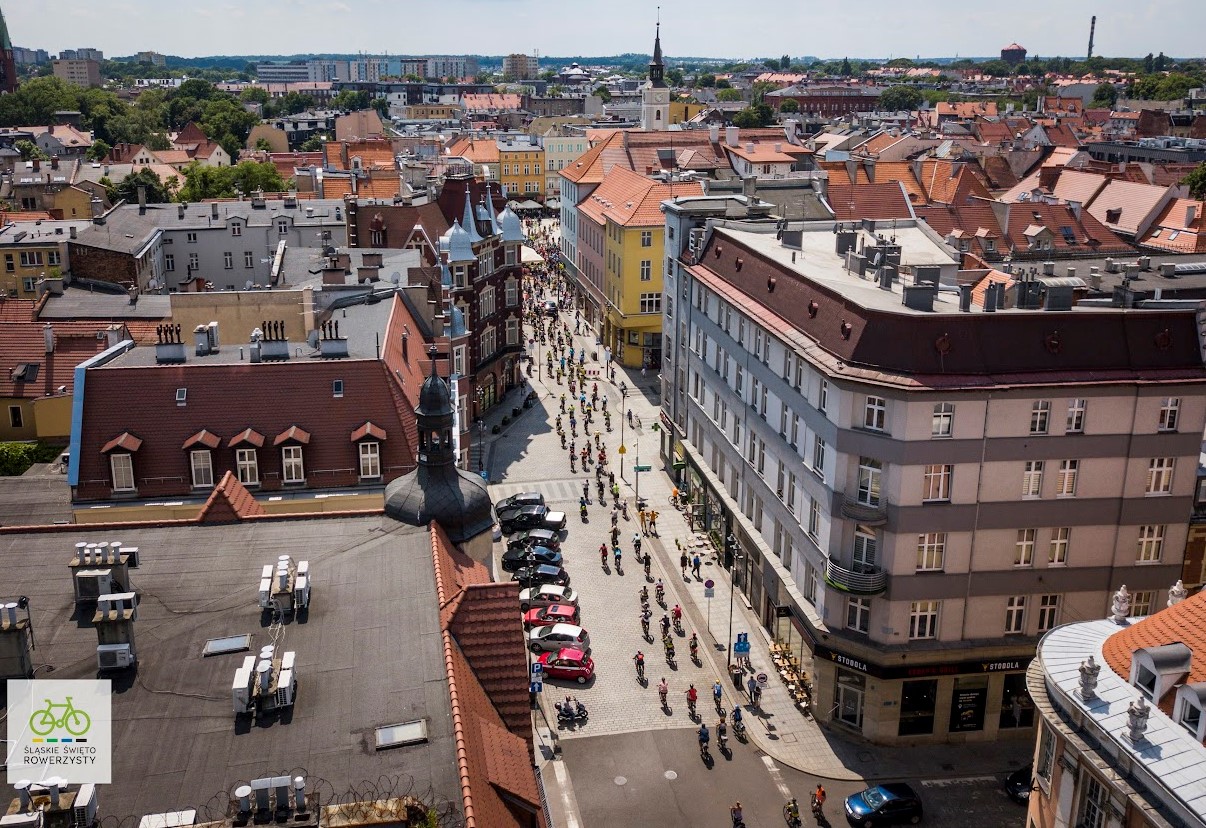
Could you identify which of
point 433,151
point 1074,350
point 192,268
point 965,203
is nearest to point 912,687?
point 1074,350

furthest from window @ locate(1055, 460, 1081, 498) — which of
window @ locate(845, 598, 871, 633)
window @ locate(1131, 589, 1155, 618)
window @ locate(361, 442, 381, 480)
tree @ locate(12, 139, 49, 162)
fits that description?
tree @ locate(12, 139, 49, 162)

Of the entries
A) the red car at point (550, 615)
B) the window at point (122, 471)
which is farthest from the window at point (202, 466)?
the red car at point (550, 615)

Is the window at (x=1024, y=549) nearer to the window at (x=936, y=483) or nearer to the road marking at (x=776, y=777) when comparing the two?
the window at (x=936, y=483)

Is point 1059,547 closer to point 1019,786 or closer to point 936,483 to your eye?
point 936,483

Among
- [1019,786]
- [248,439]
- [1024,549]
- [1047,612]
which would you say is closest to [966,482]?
[1024,549]

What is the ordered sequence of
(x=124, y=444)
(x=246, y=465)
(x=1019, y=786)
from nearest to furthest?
1. (x=1019, y=786)
2. (x=124, y=444)
3. (x=246, y=465)
